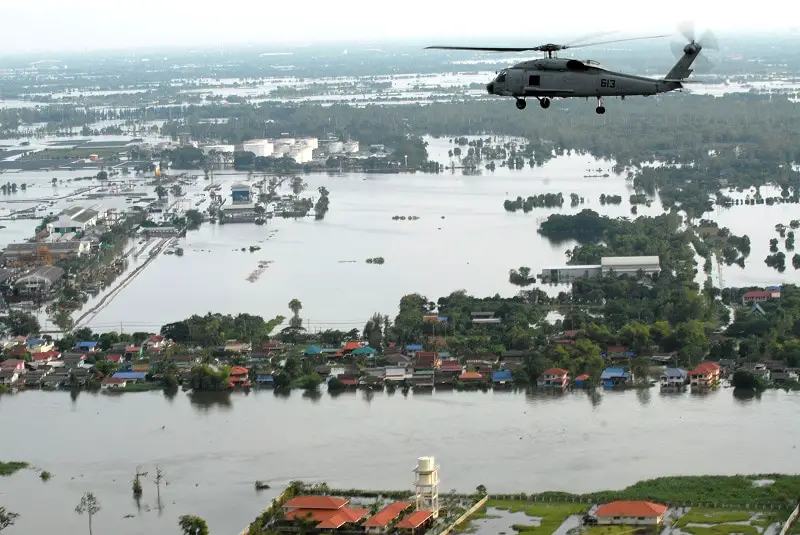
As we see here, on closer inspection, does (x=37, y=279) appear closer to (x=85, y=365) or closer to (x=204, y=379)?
(x=85, y=365)

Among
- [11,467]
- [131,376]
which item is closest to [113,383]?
[131,376]

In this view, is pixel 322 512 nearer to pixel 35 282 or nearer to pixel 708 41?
pixel 708 41

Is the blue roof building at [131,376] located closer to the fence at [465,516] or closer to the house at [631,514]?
the fence at [465,516]

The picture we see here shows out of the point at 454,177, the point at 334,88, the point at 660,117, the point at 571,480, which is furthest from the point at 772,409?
the point at 334,88

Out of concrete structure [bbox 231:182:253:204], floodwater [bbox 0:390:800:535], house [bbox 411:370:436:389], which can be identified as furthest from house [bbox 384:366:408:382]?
concrete structure [bbox 231:182:253:204]

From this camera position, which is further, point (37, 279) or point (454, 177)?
point (454, 177)

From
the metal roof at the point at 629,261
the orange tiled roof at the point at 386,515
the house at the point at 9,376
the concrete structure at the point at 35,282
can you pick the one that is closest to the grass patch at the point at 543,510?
the orange tiled roof at the point at 386,515
